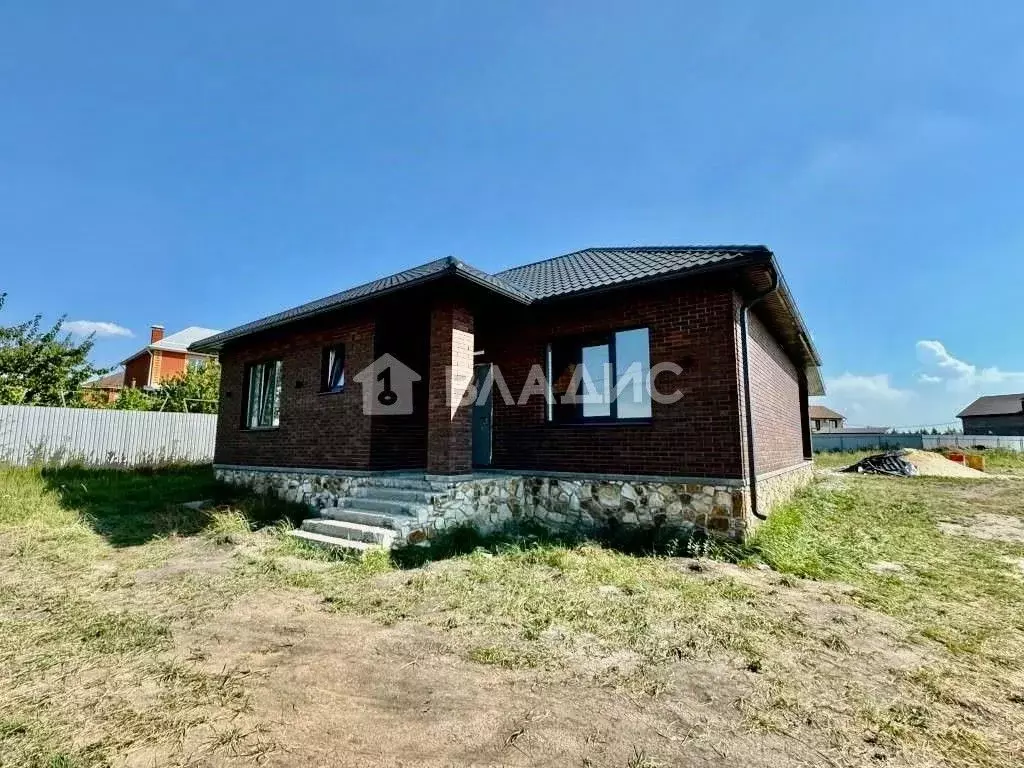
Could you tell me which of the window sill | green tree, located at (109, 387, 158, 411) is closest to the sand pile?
the window sill

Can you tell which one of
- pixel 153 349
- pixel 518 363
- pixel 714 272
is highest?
pixel 153 349

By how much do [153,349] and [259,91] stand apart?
27.4m

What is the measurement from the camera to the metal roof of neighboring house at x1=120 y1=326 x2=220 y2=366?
28.8 m

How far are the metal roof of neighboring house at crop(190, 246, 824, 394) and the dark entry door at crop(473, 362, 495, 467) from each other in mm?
1795

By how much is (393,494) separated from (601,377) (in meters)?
3.71

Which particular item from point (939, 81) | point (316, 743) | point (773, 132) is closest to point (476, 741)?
point (316, 743)

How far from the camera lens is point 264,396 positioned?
10352 millimetres

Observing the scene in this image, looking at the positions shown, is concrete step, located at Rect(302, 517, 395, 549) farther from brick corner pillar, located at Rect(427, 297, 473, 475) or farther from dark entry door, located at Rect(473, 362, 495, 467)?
dark entry door, located at Rect(473, 362, 495, 467)

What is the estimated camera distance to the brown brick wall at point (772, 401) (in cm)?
758

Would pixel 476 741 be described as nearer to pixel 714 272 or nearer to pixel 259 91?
pixel 714 272

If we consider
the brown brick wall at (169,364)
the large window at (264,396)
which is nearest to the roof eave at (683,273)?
the large window at (264,396)

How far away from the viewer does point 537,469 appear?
25.3 ft

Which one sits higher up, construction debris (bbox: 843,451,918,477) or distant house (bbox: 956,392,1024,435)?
distant house (bbox: 956,392,1024,435)

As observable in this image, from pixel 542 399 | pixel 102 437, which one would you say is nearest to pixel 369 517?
pixel 542 399
